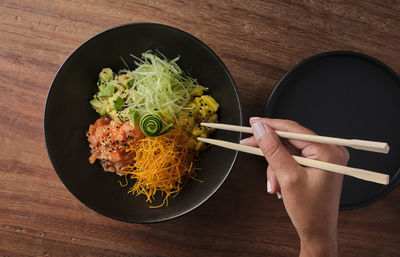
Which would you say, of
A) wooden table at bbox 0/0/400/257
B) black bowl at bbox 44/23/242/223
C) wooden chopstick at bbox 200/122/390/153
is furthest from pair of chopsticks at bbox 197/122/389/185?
wooden table at bbox 0/0/400/257

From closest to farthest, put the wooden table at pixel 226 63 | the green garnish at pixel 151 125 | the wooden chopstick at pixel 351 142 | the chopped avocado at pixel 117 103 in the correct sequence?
the wooden chopstick at pixel 351 142 → the green garnish at pixel 151 125 → the chopped avocado at pixel 117 103 → the wooden table at pixel 226 63

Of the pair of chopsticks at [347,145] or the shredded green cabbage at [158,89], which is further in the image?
the shredded green cabbage at [158,89]

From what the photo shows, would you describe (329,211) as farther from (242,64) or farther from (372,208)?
(242,64)

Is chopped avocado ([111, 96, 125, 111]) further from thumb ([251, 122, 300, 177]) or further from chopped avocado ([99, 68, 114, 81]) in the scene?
thumb ([251, 122, 300, 177])

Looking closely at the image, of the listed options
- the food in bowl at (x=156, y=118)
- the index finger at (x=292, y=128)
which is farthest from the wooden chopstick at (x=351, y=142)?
the food in bowl at (x=156, y=118)

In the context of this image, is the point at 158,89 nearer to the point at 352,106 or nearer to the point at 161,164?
the point at 161,164

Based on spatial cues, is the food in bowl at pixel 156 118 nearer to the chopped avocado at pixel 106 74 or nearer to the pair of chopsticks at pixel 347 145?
the chopped avocado at pixel 106 74

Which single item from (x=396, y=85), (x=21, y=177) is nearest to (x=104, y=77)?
(x=21, y=177)
